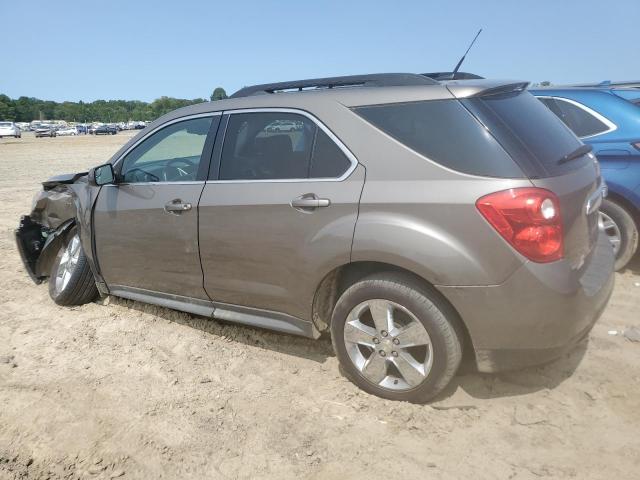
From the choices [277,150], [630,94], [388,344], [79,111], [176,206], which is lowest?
[79,111]

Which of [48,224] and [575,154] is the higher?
[575,154]

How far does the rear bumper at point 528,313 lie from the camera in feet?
8.07

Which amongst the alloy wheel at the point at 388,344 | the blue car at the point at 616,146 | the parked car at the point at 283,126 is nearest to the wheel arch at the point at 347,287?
the alloy wheel at the point at 388,344

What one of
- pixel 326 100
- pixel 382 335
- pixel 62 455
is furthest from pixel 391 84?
pixel 62 455

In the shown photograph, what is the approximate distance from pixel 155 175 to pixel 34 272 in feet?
7.22

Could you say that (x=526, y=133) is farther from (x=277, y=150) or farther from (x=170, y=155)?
(x=170, y=155)

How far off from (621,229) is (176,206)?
4.02 m

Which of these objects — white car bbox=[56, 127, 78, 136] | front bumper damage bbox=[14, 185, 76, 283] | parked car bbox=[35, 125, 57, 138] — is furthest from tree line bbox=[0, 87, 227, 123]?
front bumper damage bbox=[14, 185, 76, 283]

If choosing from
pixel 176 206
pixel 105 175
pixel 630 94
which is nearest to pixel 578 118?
pixel 630 94

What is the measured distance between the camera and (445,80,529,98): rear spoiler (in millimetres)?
2658

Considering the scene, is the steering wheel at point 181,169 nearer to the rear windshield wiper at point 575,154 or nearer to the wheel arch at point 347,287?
the wheel arch at point 347,287

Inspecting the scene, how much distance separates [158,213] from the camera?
12.0 feet

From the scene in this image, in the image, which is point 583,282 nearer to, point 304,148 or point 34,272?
point 304,148

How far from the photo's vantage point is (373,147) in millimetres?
2809
